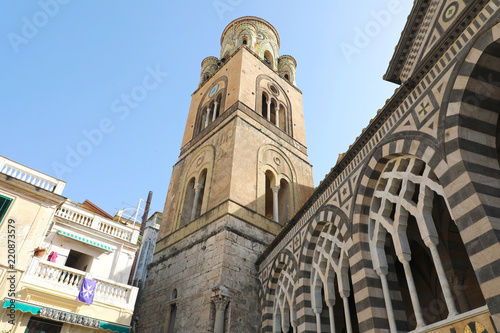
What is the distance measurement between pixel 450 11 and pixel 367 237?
4934 mm

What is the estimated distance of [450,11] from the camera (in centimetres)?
683

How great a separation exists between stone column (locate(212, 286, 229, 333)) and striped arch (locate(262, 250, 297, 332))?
1.38m

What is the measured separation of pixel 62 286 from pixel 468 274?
37.6ft

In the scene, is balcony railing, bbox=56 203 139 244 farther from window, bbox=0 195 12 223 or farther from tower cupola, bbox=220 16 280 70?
tower cupola, bbox=220 16 280 70

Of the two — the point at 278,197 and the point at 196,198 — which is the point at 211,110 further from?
the point at 278,197

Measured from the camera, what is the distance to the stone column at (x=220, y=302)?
10.9 meters

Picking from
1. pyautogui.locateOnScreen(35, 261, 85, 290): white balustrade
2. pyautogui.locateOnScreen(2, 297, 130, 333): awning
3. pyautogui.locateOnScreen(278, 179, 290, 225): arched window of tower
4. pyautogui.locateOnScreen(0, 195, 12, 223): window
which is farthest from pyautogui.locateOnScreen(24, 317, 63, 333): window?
pyautogui.locateOnScreen(278, 179, 290, 225): arched window of tower

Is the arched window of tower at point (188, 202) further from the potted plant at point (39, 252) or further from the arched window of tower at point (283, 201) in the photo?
the potted plant at point (39, 252)

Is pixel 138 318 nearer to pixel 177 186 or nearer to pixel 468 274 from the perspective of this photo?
pixel 177 186

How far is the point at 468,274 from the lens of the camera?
25.6 ft

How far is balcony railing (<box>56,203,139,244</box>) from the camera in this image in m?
12.8

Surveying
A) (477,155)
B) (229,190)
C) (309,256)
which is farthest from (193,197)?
(477,155)

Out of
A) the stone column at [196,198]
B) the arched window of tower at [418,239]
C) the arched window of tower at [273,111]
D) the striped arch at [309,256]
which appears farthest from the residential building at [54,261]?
the arched window of tower at [273,111]

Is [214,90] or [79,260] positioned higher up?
[214,90]
